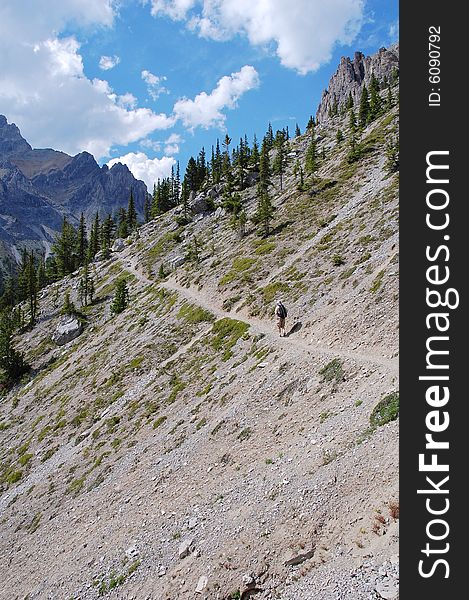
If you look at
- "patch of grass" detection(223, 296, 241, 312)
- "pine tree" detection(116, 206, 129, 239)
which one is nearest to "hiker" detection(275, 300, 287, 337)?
"patch of grass" detection(223, 296, 241, 312)

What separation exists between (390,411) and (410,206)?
26.7ft

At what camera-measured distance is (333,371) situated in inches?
822

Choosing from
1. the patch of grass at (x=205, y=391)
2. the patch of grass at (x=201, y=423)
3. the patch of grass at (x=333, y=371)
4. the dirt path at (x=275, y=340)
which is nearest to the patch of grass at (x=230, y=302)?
the dirt path at (x=275, y=340)

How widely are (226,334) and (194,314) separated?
11754 millimetres

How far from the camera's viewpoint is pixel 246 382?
26.6 meters

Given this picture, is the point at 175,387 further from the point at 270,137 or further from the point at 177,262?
the point at 270,137

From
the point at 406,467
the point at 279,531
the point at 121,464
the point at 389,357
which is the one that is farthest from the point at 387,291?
the point at 121,464

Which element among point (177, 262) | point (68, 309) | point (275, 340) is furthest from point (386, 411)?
point (68, 309)

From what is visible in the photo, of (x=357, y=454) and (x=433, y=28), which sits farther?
(x=357, y=454)

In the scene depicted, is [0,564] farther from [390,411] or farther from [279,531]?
[390,411]

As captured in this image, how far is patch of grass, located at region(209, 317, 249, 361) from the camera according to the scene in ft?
116

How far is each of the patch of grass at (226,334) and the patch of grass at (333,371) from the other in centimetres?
1271

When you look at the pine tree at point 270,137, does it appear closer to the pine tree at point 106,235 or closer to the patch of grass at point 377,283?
the pine tree at point 106,235

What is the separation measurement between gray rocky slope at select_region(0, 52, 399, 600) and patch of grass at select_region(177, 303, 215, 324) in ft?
0.89
